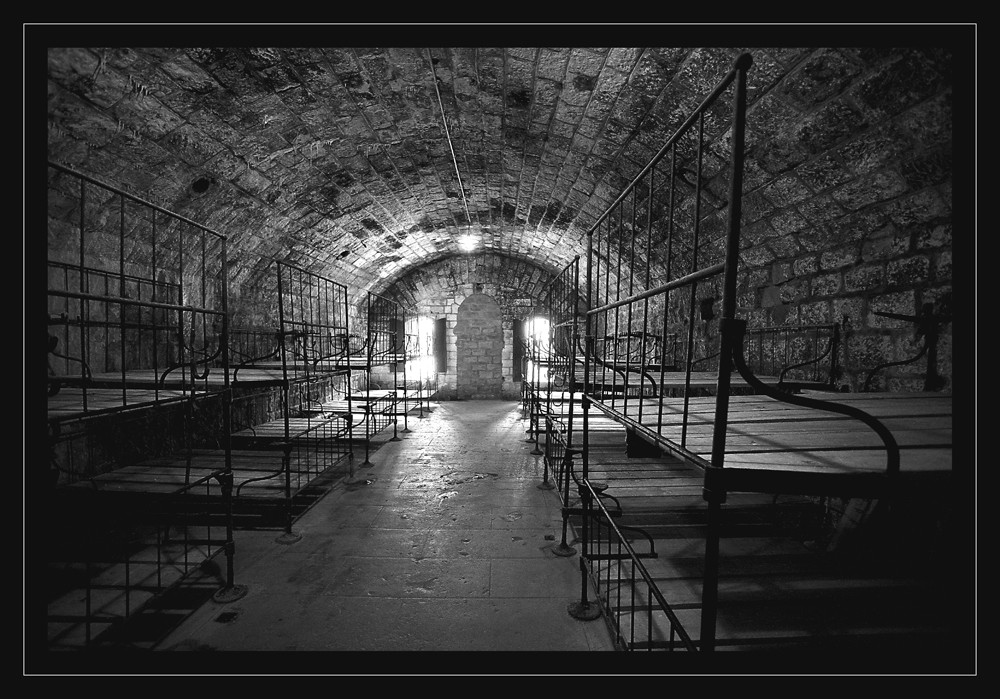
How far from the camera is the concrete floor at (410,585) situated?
241 centimetres

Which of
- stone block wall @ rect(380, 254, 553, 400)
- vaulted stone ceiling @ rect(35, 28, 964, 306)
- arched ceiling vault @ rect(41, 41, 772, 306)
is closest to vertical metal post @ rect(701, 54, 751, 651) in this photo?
vaulted stone ceiling @ rect(35, 28, 964, 306)

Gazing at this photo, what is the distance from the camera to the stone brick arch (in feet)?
41.3

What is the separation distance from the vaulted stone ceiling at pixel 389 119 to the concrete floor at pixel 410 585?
270 centimetres

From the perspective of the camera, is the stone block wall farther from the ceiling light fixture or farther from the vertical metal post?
the vertical metal post

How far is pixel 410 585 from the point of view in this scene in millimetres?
3000

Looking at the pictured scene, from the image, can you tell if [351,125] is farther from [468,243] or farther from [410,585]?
[468,243]

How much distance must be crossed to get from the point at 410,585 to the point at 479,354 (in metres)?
9.73

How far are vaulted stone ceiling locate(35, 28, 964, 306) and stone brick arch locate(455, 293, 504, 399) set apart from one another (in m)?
5.53

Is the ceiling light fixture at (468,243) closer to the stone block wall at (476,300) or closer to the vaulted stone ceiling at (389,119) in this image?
the stone block wall at (476,300)

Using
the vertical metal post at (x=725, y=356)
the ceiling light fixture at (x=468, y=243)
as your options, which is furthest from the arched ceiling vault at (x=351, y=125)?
the ceiling light fixture at (x=468, y=243)

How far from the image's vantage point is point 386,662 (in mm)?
1340

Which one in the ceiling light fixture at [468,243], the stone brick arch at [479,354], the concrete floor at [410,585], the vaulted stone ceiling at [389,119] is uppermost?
the ceiling light fixture at [468,243]

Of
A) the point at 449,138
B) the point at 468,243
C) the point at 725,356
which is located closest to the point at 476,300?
the point at 468,243
